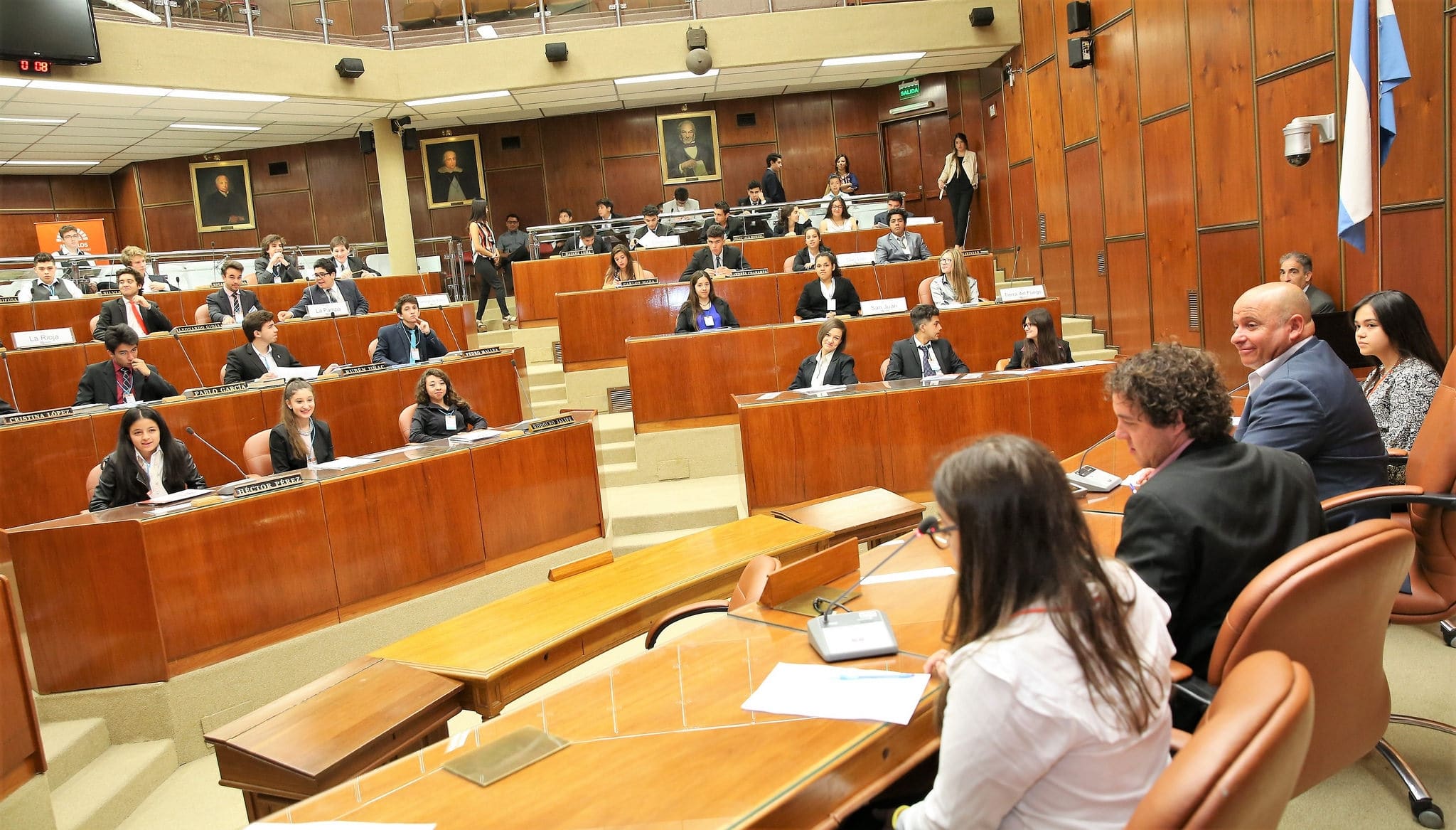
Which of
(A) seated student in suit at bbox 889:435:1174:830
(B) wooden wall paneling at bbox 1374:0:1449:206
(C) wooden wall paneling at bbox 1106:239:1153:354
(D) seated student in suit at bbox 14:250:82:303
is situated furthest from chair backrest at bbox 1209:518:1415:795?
(D) seated student in suit at bbox 14:250:82:303

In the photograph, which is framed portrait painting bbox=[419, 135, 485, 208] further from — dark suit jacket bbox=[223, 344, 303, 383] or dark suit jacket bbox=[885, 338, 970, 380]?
dark suit jacket bbox=[885, 338, 970, 380]

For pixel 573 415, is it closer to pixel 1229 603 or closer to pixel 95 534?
pixel 95 534

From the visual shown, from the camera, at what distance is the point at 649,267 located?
27.6 feet

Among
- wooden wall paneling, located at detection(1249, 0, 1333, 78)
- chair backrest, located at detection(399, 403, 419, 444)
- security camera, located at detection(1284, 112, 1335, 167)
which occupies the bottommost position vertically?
chair backrest, located at detection(399, 403, 419, 444)

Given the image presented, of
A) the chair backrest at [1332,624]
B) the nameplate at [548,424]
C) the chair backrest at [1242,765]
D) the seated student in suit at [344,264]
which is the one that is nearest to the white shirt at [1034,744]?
the chair backrest at [1242,765]

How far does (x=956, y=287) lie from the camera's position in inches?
261

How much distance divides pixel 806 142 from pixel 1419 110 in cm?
866

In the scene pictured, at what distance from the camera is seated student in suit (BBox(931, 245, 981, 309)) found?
21.5 ft

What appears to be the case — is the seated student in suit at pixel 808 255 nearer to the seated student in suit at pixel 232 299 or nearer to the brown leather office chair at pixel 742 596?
the seated student in suit at pixel 232 299

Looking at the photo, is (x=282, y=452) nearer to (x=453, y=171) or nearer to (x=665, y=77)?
(x=665, y=77)

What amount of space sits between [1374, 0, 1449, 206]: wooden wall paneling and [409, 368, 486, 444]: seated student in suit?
15.0 feet

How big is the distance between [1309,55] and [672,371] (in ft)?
12.4

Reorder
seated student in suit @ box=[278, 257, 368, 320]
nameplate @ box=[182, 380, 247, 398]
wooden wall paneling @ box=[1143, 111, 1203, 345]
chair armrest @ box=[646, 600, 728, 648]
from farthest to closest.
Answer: seated student in suit @ box=[278, 257, 368, 320]
wooden wall paneling @ box=[1143, 111, 1203, 345]
nameplate @ box=[182, 380, 247, 398]
chair armrest @ box=[646, 600, 728, 648]

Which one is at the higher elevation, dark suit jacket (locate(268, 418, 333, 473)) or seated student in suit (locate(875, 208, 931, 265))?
seated student in suit (locate(875, 208, 931, 265))
